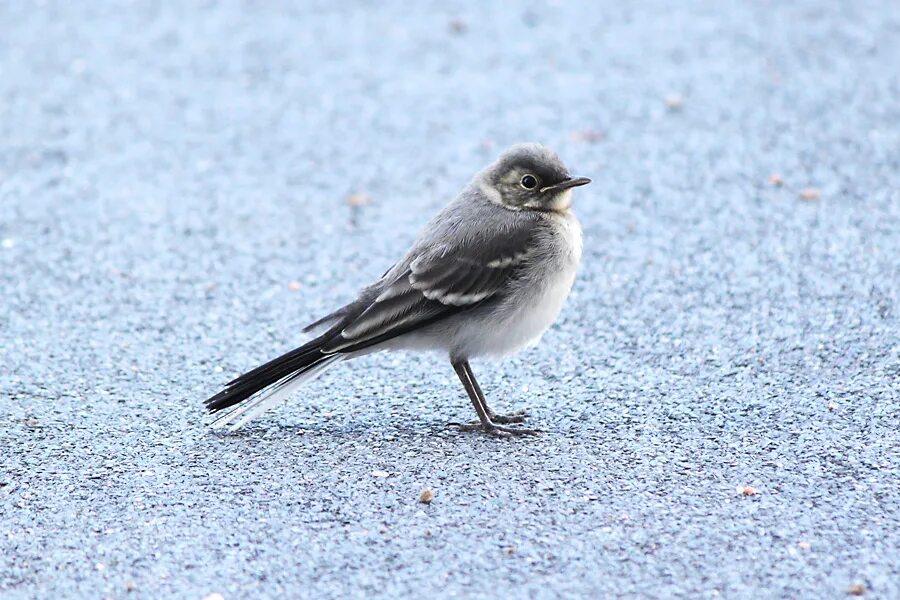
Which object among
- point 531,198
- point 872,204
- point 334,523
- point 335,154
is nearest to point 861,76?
point 872,204

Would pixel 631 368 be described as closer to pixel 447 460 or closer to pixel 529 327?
pixel 529 327

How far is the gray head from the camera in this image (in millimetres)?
6176

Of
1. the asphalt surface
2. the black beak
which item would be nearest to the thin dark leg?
the asphalt surface

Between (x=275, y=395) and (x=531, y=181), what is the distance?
5.28ft

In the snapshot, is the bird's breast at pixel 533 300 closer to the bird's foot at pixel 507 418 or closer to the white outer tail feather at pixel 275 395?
the bird's foot at pixel 507 418

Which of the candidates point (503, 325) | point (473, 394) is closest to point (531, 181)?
point (503, 325)

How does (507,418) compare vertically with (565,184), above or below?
below

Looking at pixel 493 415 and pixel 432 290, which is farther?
pixel 493 415

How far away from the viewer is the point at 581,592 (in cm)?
454

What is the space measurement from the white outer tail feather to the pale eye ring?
1236 millimetres

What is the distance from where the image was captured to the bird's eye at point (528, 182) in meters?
6.19

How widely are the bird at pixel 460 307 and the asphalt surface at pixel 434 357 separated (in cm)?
26

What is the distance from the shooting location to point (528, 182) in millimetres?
6199

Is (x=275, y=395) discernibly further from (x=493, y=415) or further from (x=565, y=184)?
(x=565, y=184)
